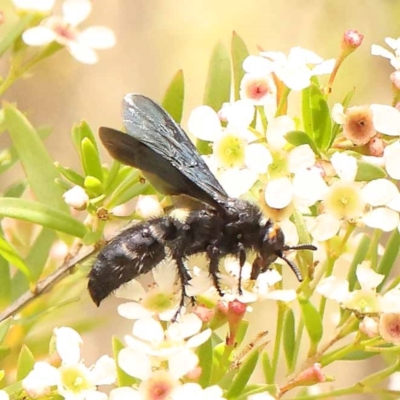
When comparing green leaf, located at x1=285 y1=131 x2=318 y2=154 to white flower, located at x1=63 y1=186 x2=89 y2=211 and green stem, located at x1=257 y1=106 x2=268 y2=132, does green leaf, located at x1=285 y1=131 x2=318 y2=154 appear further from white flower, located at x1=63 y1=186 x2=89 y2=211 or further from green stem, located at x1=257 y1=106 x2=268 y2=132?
white flower, located at x1=63 y1=186 x2=89 y2=211

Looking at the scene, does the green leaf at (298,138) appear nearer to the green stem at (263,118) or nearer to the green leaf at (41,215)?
the green stem at (263,118)

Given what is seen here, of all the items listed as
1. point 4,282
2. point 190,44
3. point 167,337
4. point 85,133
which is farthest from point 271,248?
point 190,44

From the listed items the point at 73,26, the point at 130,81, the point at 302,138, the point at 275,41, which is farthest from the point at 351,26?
the point at 302,138

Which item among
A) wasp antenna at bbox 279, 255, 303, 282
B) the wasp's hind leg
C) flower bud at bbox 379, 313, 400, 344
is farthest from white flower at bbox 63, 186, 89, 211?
flower bud at bbox 379, 313, 400, 344

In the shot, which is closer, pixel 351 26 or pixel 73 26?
pixel 73 26

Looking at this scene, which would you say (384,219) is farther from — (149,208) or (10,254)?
(10,254)

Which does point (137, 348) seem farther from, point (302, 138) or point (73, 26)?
point (73, 26)
